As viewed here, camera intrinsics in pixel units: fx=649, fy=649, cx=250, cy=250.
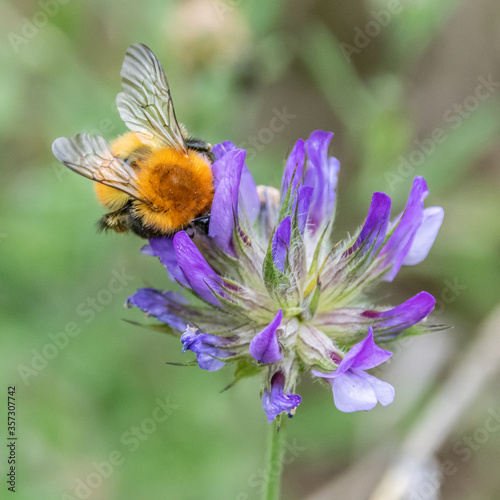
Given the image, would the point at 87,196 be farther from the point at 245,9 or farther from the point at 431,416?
the point at 431,416

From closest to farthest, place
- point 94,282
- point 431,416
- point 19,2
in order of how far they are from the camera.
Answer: point 431,416, point 94,282, point 19,2

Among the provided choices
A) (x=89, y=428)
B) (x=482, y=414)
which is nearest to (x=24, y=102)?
(x=89, y=428)

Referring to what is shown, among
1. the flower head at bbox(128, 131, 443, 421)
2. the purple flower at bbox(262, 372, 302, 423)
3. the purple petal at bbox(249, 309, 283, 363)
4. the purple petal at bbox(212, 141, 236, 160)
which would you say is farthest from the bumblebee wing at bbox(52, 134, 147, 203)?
the purple flower at bbox(262, 372, 302, 423)

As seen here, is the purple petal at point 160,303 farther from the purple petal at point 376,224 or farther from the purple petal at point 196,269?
the purple petal at point 376,224

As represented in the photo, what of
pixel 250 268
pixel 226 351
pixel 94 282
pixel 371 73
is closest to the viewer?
pixel 226 351

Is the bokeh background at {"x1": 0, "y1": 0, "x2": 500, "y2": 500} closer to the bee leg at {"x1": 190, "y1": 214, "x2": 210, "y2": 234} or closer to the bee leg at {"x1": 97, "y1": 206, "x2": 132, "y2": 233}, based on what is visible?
the bee leg at {"x1": 97, "y1": 206, "x2": 132, "y2": 233}

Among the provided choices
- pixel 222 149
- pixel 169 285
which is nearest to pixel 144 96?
pixel 222 149

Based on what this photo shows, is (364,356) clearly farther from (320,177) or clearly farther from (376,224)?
(320,177)
